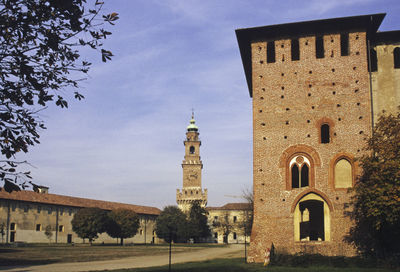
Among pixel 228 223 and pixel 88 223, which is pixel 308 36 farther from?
pixel 228 223

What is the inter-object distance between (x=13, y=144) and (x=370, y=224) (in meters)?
17.9

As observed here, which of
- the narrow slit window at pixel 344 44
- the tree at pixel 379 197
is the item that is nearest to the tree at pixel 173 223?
the narrow slit window at pixel 344 44

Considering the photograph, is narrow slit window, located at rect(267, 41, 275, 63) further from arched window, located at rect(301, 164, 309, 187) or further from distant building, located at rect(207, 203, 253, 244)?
distant building, located at rect(207, 203, 253, 244)

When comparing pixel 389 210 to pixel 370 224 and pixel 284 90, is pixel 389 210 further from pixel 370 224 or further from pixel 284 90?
pixel 284 90

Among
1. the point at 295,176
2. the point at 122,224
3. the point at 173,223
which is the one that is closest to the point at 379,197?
the point at 295,176

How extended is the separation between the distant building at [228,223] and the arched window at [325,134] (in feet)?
206

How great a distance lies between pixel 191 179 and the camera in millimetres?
94625

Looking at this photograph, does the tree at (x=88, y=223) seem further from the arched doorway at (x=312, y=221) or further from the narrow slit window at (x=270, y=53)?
the narrow slit window at (x=270, y=53)

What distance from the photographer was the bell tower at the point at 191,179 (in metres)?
93.8

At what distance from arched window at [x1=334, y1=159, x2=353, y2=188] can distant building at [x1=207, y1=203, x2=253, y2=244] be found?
6325 cm

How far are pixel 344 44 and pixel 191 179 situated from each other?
72.8 metres

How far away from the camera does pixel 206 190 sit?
9419cm

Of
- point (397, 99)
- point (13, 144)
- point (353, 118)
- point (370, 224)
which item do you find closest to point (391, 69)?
point (397, 99)

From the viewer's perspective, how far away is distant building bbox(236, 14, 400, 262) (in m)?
21.8
